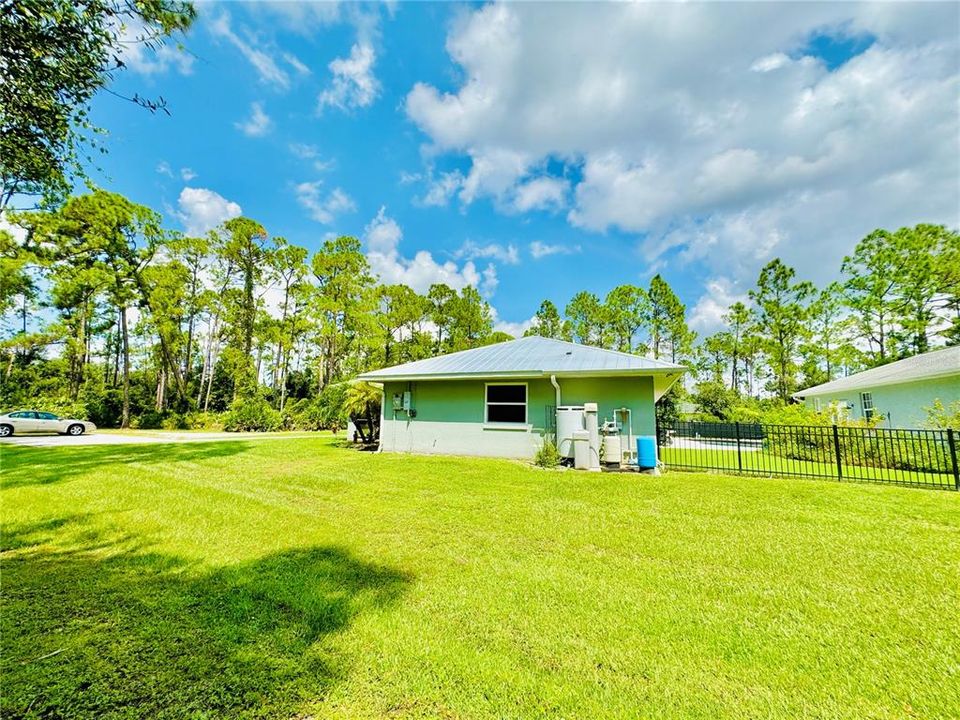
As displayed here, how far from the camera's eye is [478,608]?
2.90 meters

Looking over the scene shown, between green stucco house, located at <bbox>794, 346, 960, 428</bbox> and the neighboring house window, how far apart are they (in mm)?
12553

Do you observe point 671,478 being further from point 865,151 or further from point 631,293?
point 631,293

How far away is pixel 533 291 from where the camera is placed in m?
32.7

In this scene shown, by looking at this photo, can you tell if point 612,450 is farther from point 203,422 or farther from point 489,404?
point 203,422

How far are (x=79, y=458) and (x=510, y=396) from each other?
12099 millimetres

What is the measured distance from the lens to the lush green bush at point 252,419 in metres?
24.1

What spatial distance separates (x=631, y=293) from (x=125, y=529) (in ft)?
101

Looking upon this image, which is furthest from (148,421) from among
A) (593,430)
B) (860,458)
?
(860,458)

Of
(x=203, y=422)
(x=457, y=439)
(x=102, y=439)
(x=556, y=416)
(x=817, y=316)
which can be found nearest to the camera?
(x=556, y=416)

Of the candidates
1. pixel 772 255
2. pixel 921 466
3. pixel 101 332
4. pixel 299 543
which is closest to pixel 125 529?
pixel 299 543

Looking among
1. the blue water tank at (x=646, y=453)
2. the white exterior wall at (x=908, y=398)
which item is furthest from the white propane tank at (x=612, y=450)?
the white exterior wall at (x=908, y=398)

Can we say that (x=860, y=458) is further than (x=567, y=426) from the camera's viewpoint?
Yes

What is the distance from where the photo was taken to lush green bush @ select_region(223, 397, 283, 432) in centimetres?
2409

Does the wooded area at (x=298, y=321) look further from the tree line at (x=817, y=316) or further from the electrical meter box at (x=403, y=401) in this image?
the electrical meter box at (x=403, y=401)
